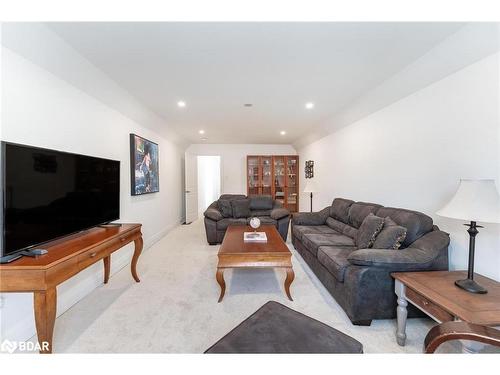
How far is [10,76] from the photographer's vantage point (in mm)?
1545

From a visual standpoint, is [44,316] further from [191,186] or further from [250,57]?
[191,186]

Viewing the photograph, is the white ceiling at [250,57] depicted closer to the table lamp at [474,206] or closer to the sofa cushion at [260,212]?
the table lamp at [474,206]

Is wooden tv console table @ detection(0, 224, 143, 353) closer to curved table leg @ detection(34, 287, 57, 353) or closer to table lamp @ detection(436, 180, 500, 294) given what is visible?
curved table leg @ detection(34, 287, 57, 353)

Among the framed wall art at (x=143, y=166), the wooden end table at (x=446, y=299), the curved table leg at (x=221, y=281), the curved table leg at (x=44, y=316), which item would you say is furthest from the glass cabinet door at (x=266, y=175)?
the curved table leg at (x=44, y=316)

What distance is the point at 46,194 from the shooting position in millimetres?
1568

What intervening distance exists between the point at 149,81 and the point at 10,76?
3.92ft

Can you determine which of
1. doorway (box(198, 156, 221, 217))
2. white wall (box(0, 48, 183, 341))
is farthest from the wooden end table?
doorway (box(198, 156, 221, 217))

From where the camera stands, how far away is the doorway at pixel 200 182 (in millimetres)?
6152

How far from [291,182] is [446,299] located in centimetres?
561

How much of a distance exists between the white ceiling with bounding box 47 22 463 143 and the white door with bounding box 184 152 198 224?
279 cm

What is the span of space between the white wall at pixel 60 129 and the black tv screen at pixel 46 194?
0.31 meters

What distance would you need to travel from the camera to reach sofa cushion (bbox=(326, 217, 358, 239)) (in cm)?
288
